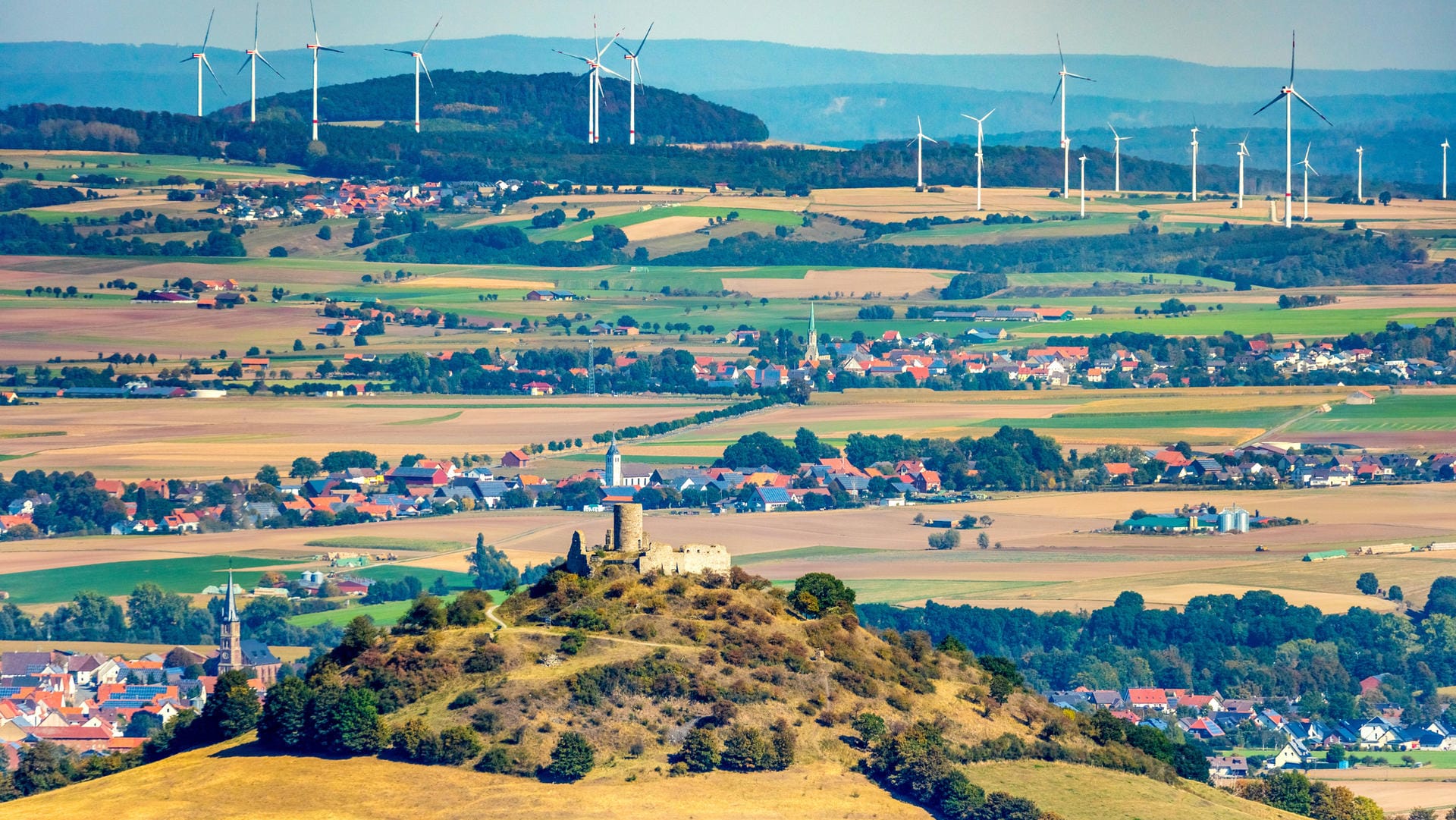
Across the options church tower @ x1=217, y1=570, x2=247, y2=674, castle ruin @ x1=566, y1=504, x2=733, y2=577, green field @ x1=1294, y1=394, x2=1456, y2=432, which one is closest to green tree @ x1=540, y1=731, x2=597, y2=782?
castle ruin @ x1=566, y1=504, x2=733, y2=577

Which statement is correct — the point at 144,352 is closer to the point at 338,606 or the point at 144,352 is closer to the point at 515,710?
the point at 338,606

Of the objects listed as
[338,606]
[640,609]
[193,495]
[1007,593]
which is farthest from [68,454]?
[640,609]

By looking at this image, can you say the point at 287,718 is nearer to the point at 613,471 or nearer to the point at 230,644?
the point at 230,644

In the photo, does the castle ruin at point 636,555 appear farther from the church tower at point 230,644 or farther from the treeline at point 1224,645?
the treeline at point 1224,645

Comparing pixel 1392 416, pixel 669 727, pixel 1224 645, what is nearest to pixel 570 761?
pixel 669 727

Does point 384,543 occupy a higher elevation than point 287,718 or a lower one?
higher

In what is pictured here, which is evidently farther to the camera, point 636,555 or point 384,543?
point 384,543
